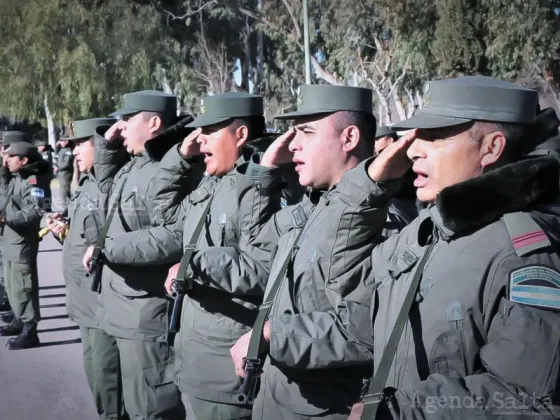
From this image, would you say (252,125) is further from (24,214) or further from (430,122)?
(24,214)

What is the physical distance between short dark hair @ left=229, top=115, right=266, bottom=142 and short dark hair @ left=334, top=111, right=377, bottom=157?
115cm

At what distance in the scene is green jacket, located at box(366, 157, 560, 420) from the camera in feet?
6.09

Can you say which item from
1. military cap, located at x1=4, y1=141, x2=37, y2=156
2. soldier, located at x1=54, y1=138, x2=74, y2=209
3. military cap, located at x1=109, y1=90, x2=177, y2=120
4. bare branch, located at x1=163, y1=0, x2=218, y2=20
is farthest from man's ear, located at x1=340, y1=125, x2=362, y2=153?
bare branch, located at x1=163, y1=0, x2=218, y2=20

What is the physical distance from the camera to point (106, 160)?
5988mm

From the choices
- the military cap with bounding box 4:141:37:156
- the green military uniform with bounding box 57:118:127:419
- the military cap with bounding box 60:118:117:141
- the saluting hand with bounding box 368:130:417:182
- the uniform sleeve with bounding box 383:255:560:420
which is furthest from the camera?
the military cap with bounding box 4:141:37:156

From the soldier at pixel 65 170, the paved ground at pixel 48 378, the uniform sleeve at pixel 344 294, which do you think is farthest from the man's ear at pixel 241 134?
the soldier at pixel 65 170

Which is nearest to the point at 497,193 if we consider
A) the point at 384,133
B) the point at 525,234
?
the point at 525,234

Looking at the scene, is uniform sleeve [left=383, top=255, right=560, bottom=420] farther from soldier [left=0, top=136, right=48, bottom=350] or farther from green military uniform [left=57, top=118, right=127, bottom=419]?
soldier [left=0, top=136, right=48, bottom=350]

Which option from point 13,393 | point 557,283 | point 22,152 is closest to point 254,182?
point 557,283

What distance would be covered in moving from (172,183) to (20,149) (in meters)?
4.34

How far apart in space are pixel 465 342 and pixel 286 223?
1676 mm

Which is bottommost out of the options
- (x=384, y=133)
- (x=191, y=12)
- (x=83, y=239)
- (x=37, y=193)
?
(x=83, y=239)

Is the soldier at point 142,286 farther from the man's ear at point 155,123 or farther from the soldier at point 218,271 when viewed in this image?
the soldier at point 218,271

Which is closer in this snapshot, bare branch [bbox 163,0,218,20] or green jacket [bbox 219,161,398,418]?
green jacket [bbox 219,161,398,418]
